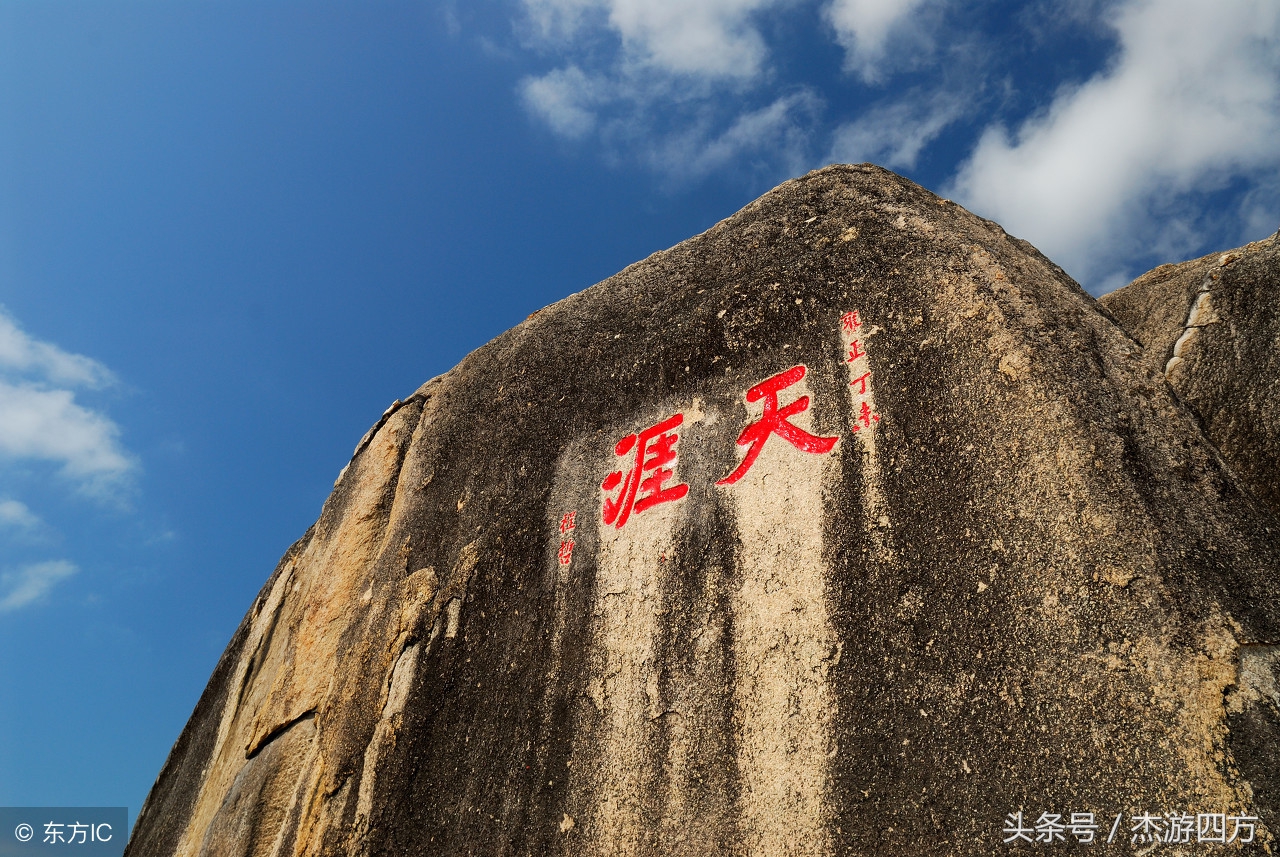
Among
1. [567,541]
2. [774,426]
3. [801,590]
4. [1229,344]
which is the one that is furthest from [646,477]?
[1229,344]

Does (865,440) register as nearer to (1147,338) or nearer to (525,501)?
(525,501)

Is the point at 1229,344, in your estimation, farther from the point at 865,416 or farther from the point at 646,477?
the point at 646,477

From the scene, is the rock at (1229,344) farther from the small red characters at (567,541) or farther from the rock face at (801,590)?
the small red characters at (567,541)

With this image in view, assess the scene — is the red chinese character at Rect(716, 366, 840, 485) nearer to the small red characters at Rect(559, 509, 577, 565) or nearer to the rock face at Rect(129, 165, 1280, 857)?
the rock face at Rect(129, 165, 1280, 857)

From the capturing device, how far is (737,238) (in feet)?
13.7

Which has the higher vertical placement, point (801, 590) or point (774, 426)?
point (774, 426)

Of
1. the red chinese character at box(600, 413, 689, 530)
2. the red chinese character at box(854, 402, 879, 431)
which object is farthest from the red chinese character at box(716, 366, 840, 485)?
the red chinese character at box(600, 413, 689, 530)

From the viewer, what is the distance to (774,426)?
131 inches

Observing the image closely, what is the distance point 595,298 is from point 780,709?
2.74 metres

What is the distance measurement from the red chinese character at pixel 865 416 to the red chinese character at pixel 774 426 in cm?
13

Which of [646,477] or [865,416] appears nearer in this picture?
[865,416]

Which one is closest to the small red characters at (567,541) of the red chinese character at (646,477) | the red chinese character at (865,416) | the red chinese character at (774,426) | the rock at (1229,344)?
the red chinese character at (646,477)

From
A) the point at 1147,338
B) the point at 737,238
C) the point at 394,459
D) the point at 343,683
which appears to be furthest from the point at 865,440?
the point at 394,459

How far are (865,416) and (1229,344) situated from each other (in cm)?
252
